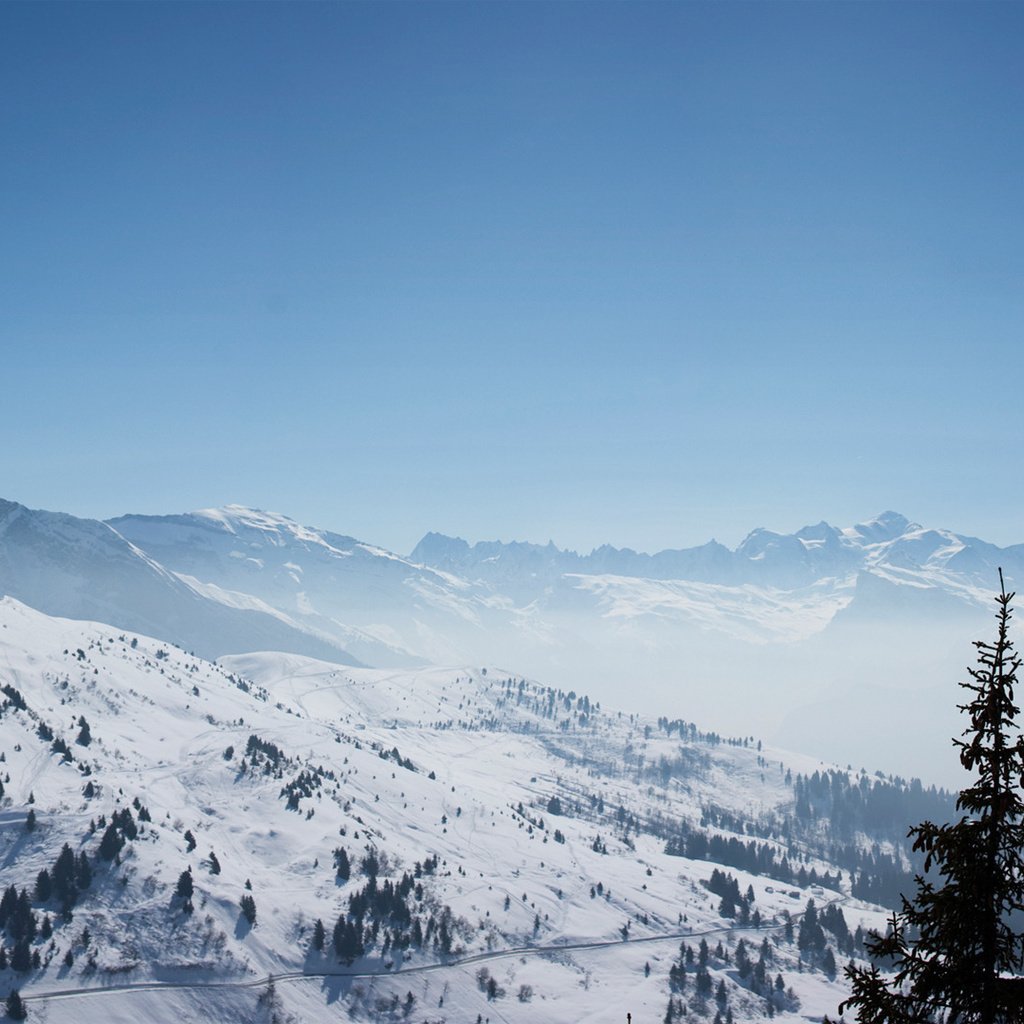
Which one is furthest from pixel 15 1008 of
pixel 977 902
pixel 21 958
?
pixel 977 902

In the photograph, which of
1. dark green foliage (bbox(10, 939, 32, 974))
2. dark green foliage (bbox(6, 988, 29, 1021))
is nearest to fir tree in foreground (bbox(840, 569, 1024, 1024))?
dark green foliage (bbox(6, 988, 29, 1021))

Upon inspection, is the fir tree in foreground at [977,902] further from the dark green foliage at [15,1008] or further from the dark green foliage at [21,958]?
the dark green foliage at [21,958]

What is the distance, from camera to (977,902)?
585 inches

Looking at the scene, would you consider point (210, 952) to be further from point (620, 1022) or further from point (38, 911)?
point (620, 1022)

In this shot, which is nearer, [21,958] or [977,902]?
[977,902]

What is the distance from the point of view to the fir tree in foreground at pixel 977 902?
14773 mm

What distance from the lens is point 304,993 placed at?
196 metres

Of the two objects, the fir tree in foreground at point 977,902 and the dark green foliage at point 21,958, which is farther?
the dark green foliage at point 21,958

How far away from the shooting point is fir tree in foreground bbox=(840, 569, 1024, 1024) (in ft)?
48.5

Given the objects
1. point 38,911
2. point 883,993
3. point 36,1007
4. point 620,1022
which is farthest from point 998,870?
point 38,911

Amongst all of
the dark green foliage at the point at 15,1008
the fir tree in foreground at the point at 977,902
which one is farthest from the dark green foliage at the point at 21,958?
the fir tree in foreground at the point at 977,902

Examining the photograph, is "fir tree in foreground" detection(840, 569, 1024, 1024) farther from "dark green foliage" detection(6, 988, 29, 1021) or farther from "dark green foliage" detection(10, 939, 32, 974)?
"dark green foliage" detection(10, 939, 32, 974)

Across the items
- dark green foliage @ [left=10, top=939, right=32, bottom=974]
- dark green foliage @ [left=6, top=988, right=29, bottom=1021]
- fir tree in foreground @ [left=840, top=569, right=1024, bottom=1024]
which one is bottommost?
dark green foliage @ [left=6, top=988, right=29, bottom=1021]

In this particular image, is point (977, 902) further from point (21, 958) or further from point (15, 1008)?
point (21, 958)
